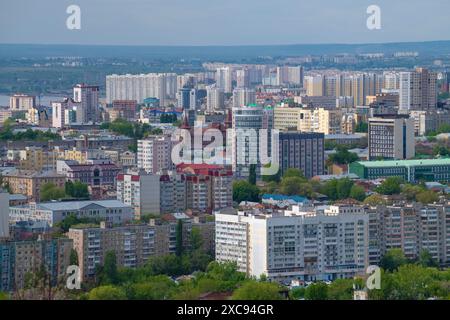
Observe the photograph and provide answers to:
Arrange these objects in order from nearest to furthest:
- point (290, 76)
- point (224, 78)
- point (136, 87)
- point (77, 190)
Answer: point (77, 190) → point (136, 87) → point (224, 78) → point (290, 76)

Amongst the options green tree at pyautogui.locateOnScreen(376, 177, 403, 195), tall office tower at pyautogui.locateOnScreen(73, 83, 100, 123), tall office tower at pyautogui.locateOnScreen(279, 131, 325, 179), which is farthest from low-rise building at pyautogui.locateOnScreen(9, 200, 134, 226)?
tall office tower at pyautogui.locateOnScreen(73, 83, 100, 123)

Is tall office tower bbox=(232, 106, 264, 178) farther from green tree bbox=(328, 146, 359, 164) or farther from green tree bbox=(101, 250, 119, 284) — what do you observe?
green tree bbox=(101, 250, 119, 284)

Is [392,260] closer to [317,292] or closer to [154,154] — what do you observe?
[317,292]

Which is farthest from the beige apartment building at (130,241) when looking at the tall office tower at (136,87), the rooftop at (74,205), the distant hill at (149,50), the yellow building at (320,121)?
the tall office tower at (136,87)

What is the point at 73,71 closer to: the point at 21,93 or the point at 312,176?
the point at 21,93

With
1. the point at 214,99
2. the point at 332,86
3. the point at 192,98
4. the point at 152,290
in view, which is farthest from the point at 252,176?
the point at 332,86

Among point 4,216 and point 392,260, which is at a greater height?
point 4,216
